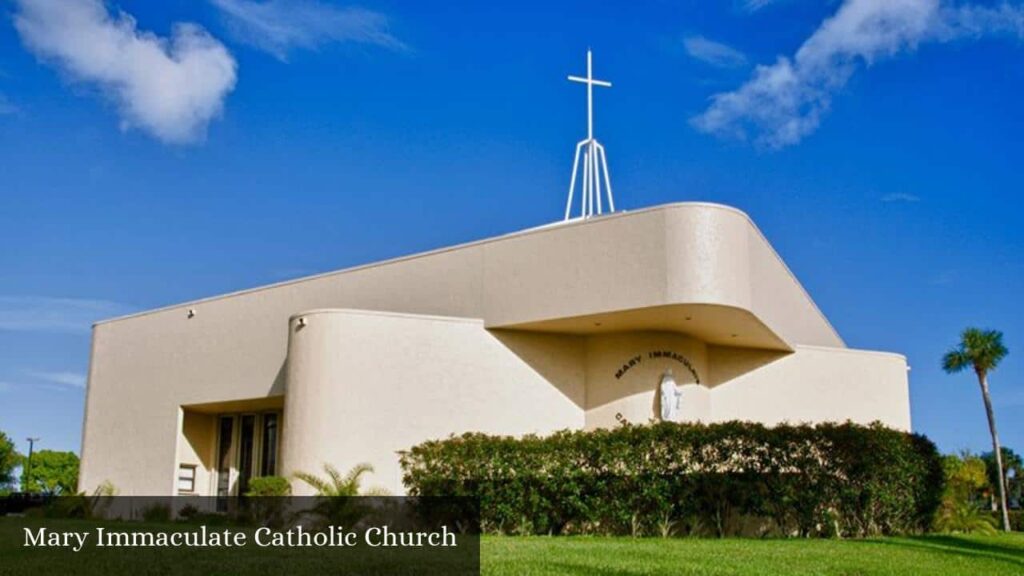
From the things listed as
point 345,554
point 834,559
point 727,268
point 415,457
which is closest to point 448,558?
point 345,554

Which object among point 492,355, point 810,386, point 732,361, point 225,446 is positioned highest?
point 732,361

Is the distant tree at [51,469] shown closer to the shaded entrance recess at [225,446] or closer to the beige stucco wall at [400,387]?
the shaded entrance recess at [225,446]

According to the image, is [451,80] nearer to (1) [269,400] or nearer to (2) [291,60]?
(2) [291,60]

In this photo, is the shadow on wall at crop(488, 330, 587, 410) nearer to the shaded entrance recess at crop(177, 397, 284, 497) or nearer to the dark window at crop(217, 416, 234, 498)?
the shaded entrance recess at crop(177, 397, 284, 497)

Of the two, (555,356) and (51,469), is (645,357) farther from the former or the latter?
(51,469)

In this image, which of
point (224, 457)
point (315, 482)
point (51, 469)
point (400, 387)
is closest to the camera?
point (315, 482)

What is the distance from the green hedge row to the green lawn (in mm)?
1119

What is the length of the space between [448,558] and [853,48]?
16191 mm

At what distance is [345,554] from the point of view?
11.9 meters

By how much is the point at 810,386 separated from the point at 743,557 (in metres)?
11.7

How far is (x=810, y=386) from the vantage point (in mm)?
23953

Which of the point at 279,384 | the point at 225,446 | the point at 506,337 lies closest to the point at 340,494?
the point at 506,337

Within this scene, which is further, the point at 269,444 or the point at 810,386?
the point at 269,444

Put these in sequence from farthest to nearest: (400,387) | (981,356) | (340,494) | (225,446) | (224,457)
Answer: (981,356), (225,446), (224,457), (400,387), (340,494)
